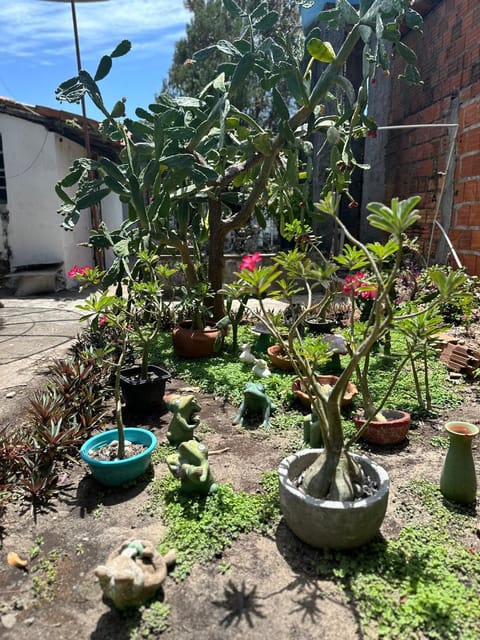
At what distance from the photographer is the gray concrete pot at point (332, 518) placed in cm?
194

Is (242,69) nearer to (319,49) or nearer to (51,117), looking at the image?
(319,49)

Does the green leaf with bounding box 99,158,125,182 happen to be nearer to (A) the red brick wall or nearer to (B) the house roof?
(A) the red brick wall

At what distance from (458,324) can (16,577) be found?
5021mm

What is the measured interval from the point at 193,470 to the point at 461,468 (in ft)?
4.59

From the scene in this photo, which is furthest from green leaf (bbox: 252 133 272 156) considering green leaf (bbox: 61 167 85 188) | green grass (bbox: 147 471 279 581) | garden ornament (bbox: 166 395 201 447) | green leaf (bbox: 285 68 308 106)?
green grass (bbox: 147 471 279 581)

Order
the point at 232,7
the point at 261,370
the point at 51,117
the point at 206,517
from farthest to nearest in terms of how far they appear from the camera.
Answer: the point at 51,117 < the point at 232,7 < the point at 261,370 < the point at 206,517

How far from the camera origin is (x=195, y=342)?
4.84 m

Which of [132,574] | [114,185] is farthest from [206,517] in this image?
[114,185]

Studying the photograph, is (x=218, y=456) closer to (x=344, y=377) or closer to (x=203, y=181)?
(x=344, y=377)

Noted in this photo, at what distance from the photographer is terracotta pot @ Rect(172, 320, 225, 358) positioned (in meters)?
4.85

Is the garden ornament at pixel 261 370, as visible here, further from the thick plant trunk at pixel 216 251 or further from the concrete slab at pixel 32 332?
the concrete slab at pixel 32 332

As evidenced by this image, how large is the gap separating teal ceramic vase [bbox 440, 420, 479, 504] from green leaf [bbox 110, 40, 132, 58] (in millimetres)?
4056

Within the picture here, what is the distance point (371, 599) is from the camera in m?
1.79

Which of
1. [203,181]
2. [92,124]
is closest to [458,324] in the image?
[203,181]
